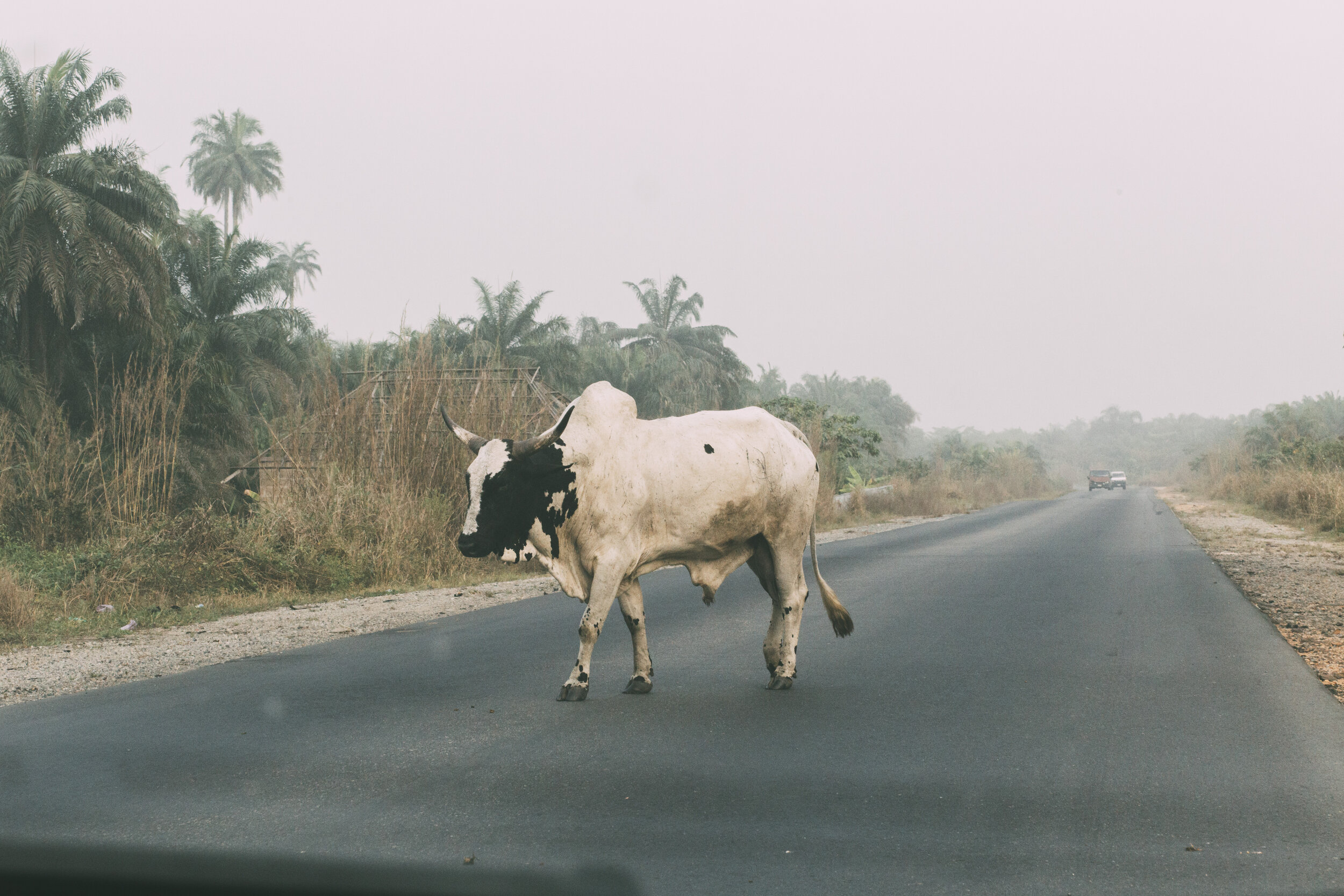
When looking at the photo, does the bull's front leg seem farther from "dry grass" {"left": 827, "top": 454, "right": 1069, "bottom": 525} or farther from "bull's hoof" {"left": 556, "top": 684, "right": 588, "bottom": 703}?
"dry grass" {"left": 827, "top": 454, "right": 1069, "bottom": 525}

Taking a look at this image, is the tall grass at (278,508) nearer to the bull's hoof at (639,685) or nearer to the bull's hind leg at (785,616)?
the bull's hoof at (639,685)

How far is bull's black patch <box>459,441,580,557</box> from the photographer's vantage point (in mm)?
6078

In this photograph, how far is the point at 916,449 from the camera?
472 ft

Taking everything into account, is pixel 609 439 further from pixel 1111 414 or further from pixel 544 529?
pixel 1111 414

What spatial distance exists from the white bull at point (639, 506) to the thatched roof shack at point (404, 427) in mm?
8768

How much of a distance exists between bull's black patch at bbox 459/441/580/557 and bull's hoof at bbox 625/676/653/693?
0.99 meters

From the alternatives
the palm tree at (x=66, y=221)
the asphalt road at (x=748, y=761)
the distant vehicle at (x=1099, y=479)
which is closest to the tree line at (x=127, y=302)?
the palm tree at (x=66, y=221)

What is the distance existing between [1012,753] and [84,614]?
9585 mm

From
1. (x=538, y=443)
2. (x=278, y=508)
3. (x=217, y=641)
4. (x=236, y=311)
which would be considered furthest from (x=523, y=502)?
(x=236, y=311)

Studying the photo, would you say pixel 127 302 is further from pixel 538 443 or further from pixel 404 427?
pixel 538 443

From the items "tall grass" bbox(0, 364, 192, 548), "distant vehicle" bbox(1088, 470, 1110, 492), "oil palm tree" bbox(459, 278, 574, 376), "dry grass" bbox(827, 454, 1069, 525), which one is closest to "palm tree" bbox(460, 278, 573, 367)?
"oil palm tree" bbox(459, 278, 574, 376)

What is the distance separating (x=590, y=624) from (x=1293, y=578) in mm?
11692

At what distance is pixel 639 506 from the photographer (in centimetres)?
632

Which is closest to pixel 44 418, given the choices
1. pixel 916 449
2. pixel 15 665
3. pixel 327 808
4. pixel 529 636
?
pixel 15 665
